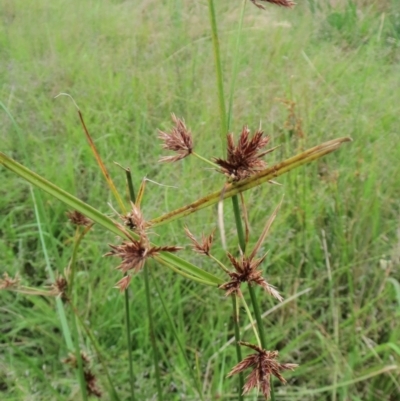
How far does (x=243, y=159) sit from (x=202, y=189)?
111 centimetres

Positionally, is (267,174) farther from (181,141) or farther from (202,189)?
(202,189)

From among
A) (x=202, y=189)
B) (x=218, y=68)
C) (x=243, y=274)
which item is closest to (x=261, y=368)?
(x=243, y=274)

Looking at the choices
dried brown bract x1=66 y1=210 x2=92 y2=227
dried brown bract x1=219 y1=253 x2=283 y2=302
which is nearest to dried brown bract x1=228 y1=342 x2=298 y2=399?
dried brown bract x1=219 y1=253 x2=283 y2=302

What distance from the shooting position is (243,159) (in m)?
0.28

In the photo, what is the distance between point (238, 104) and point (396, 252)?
943mm

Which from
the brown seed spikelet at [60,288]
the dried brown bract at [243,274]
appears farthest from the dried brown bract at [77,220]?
the dried brown bract at [243,274]

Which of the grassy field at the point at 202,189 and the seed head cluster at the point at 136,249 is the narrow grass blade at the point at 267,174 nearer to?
the seed head cluster at the point at 136,249

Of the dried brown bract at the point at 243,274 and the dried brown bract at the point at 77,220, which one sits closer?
the dried brown bract at the point at 243,274

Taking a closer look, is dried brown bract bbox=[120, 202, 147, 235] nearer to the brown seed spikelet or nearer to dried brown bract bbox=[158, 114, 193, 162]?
dried brown bract bbox=[158, 114, 193, 162]

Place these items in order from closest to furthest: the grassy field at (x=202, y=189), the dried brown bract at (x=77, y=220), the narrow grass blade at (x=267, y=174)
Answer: the narrow grass blade at (x=267, y=174), the dried brown bract at (x=77, y=220), the grassy field at (x=202, y=189)

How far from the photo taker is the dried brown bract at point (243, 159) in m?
0.28

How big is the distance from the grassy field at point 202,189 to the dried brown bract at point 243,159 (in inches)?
5.3

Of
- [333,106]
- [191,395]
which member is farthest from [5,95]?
[191,395]

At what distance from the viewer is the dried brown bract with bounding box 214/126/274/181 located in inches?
11.0
